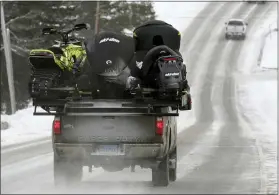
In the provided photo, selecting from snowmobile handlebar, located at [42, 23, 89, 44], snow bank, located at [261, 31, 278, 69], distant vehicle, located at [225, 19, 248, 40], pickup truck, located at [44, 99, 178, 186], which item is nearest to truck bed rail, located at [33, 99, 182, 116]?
pickup truck, located at [44, 99, 178, 186]

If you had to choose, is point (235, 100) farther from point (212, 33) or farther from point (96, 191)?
point (96, 191)

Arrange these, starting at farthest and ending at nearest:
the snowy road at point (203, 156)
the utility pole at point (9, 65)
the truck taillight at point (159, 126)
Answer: the utility pole at point (9, 65)
the truck taillight at point (159, 126)
the snowy road at point (203, 156)

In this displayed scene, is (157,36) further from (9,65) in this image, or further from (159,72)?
(9,65)

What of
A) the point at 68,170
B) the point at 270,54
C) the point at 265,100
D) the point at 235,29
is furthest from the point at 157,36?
the point at 235,29

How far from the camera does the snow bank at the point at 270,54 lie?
44763 mm

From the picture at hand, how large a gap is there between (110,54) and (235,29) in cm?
4650

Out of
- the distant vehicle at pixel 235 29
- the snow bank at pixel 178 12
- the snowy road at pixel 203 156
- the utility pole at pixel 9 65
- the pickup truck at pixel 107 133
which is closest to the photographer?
the snowy road at pixel 203 156

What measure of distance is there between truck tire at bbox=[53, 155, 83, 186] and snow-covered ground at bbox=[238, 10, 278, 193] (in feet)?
9.31

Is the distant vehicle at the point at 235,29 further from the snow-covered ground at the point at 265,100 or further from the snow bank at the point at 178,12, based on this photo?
the snow bank at the point at 178,12

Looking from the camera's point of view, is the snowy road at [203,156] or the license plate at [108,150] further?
the license plate at [108,150]

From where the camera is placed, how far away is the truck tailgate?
21.0ft

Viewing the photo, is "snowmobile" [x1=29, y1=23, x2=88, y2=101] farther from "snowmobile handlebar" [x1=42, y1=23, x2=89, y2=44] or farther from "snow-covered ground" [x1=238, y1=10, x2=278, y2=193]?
"snow-covered ground" [x1=238, y1=10, x2=278, y2=193]

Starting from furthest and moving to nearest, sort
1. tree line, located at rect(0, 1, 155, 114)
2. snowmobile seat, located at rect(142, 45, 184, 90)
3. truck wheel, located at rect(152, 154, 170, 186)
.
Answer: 1. tree line, located at rect(0, 1, 155, 114)
2. truck wheel, located at rect(152, 154, 170, 186)
3. snowmobile seat, located at rect(142, 45, 184, 90)

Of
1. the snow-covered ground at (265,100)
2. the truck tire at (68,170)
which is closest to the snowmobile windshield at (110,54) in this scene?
the truck tire at (68,170)
